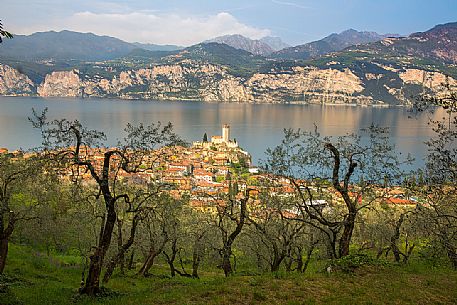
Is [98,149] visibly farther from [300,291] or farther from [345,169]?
[345,169]

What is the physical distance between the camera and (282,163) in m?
14.7

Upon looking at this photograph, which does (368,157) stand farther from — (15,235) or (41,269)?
(15,235)

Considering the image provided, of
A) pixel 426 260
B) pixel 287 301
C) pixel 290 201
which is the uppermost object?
pixel 290 201

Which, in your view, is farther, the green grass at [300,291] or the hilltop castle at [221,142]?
the hilltop castle at [221,142]

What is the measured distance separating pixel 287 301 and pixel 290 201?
19.8 feet

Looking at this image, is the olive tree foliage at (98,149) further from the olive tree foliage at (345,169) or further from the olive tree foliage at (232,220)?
the olive tree foliage at (345,169)

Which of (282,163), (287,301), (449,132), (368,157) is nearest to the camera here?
(287,301)

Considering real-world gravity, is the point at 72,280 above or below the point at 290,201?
below

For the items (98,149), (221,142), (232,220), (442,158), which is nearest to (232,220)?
(232,220)

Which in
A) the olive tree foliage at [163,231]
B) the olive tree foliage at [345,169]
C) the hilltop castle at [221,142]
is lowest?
the hilltop castle at [221,142]

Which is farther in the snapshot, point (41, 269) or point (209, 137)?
point (209, 137)

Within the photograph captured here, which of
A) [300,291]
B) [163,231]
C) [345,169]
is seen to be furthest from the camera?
[163,231]

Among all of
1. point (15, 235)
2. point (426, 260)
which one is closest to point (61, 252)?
point (15, 235)

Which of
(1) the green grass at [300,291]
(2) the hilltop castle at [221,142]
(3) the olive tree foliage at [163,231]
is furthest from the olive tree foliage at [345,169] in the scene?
(2) the hilltop castle at [221,142]
